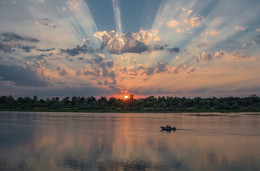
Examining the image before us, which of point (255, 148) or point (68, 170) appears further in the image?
point (255, 148)

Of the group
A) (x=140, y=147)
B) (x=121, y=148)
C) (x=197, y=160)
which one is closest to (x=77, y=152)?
(x=121, y=148)

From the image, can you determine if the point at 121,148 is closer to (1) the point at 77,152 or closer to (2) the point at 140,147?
(2) the point at 140,147

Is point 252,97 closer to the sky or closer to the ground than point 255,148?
closer to the sky

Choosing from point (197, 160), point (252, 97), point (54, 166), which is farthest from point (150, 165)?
point (252, 97)

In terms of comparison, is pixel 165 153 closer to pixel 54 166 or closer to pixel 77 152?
pixel 77 152

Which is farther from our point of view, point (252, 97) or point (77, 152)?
point (252, 97)

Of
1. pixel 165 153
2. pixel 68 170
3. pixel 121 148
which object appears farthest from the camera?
pixel 121 148

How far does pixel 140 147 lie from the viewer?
32.6m

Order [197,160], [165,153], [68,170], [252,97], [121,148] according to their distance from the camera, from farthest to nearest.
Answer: [252,97] < [121,148] < [165,153] < [197,160] < [68,170]

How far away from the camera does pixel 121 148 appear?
106 ft

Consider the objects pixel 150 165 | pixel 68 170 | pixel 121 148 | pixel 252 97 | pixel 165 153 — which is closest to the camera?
pixel 68 170

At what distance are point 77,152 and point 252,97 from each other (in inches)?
7535

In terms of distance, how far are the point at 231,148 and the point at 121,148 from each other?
15135 mm

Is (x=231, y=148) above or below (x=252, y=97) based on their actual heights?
below
